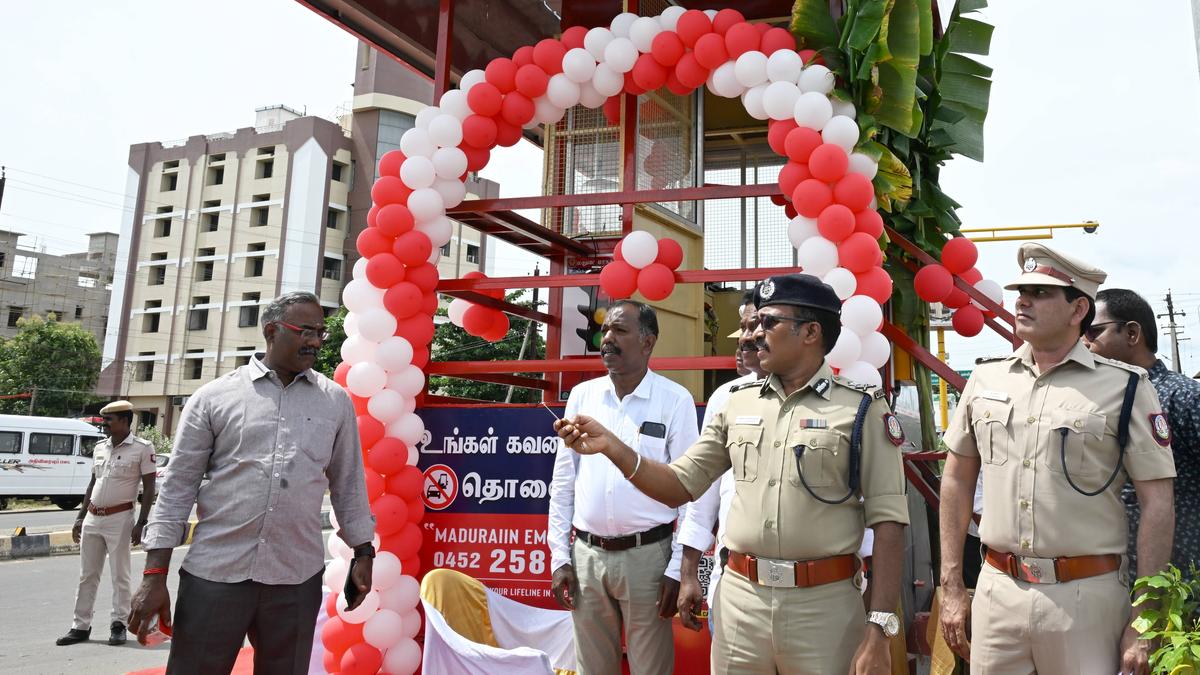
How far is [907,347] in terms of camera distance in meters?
5.65

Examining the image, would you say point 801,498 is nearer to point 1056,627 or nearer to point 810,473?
point 810,473

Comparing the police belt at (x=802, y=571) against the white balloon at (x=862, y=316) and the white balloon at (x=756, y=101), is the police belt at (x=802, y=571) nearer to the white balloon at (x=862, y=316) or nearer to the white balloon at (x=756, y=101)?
the white balloon at (x=862, y=316)

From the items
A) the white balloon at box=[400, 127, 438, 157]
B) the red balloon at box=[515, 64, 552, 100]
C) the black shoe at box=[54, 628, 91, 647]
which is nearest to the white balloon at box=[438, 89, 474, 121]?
the white balloon at box=[400, 127, 438, 157]

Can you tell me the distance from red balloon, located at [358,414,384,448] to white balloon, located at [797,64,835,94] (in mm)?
3392

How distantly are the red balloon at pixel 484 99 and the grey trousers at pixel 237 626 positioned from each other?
3.66m

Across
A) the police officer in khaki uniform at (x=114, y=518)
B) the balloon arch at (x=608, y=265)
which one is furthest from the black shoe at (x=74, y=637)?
the balloon arch at (x=608, y=265)

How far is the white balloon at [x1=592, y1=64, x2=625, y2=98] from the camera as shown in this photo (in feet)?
19.4

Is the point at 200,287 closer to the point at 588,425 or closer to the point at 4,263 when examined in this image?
the point at 4,263

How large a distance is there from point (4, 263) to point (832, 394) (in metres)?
67.3

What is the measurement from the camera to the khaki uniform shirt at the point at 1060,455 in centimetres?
264

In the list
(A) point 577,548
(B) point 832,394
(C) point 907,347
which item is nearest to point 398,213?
(A) point 577,548

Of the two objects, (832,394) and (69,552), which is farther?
(69,552)

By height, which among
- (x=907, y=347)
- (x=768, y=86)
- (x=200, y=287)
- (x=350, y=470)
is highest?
(x=200, y=287)

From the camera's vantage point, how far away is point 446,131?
19.7 ft
